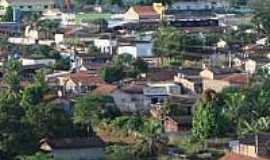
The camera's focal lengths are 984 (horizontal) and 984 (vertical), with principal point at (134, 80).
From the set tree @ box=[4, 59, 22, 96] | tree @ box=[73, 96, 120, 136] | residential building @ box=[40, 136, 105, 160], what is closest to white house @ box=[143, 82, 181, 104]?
tree @ box=[73, 96, 120, 136]

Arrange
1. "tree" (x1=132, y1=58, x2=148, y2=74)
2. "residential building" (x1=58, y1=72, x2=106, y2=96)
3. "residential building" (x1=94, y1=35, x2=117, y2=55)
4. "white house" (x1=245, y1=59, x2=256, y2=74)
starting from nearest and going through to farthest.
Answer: "residential building" (x1=58, y1=72, x2=106, y2=96), "tree" (x1=132, y1=58, x2=148, y2=74), "white house" (x1=245, y1=59, x2=256, y2=74), "residential building" (x1=94, y1=35, x2=117, y2=55)

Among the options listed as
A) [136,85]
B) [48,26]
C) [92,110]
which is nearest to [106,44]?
[48,26]

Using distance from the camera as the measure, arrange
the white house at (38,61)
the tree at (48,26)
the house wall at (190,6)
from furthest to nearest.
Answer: the house wall at (190,6), the tree at (48,26), the white house at (38,61)

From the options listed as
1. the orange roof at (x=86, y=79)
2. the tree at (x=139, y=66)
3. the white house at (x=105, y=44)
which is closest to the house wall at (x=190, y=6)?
the white house at (x=105, y=44)

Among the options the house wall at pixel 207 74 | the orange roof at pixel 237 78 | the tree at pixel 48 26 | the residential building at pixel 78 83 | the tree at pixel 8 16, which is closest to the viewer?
the orange roof at pixel 237 78

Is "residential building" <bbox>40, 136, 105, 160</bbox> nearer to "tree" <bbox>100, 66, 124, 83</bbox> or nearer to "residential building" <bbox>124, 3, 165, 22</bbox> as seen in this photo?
"tree" <bbox>100, 66, 124, 83</bbox>

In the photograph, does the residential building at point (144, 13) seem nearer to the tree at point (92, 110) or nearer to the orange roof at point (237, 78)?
the orange roof at point (237, 78)

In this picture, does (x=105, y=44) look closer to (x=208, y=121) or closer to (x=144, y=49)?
(x=144, y=49)
